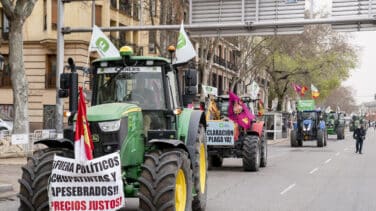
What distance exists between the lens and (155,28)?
2122 cm

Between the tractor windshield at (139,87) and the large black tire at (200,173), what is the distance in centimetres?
137

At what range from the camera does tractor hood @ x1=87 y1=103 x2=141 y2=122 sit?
8.37m

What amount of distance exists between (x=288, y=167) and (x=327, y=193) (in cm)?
791

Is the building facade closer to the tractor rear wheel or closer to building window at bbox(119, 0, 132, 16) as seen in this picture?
building window at bbox(119, 0, 132, 16)

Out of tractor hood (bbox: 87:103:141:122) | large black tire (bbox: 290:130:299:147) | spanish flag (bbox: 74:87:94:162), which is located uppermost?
tractor hood (bbox: 87:103:141:122)

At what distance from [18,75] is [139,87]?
14867 mm

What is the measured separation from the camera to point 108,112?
846 cm

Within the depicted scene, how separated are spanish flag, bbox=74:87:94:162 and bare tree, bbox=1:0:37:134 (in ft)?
52.5

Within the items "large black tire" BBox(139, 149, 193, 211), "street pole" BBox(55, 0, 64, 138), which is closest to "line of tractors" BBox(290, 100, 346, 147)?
"street pole" BBox(55, 0, 64, 138)

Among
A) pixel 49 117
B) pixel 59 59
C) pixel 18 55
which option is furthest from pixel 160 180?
pixel 49 117

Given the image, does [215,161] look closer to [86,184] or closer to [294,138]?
[86,184]

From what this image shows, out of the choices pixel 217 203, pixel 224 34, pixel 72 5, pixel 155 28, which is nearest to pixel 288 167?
pixel 224 34

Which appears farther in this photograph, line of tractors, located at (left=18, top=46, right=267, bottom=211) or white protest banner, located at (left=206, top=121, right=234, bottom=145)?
white protest banner, located at (left=206, top=121, right=234, bottom=145)

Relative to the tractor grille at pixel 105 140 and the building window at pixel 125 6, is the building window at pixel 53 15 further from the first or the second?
the tractor grille at pixel 105 140
